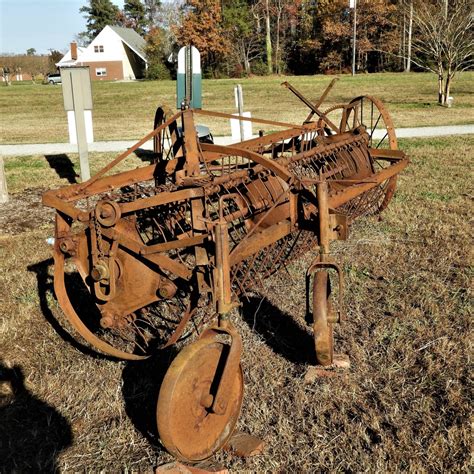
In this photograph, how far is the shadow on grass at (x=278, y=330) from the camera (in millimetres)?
3422

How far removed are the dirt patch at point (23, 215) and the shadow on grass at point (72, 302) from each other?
5.01 ft

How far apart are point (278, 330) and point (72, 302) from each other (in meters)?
1.63

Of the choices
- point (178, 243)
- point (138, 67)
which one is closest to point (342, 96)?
point (178, 243)

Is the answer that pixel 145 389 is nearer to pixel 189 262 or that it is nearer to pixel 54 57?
pixel 189 262

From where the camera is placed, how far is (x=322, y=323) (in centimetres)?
274

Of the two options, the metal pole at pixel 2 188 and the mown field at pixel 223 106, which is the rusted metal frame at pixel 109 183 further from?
the mown field at pixel 223 106

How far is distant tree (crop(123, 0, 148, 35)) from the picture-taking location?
2785 inches

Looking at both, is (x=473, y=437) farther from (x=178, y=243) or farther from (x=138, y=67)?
(x=138, y=67)

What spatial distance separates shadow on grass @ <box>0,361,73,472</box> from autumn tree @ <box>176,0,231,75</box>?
41.8 metres

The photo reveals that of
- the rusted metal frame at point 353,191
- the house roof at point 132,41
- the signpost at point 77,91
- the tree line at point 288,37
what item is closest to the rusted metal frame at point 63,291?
the rusted metal frame at point 353,191

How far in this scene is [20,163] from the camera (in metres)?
10.7

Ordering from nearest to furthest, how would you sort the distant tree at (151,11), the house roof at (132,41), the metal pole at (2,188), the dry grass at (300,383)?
the dry grass at (300,383)
the metal pole at (2,188)
the house roof at (132,41)
the distant tree at (151,11)

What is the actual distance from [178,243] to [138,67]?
5967 cm

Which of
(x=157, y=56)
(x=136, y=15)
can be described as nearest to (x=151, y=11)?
(x=136, y=15)
